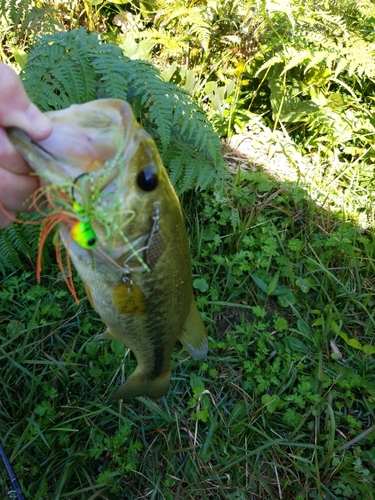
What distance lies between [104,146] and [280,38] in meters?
3.15

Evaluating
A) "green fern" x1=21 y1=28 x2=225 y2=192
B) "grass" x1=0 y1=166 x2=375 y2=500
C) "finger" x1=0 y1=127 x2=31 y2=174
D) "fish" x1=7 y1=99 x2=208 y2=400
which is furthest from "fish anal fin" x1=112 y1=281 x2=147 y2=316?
"green fern" x1=21 y1=28 x2=225 y2=192

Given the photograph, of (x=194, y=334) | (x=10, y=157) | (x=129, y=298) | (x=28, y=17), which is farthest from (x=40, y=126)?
(x=28, y=17)

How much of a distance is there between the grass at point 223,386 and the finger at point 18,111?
1.77 meters

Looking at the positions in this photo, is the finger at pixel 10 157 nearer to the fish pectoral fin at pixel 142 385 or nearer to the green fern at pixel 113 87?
the fish pectoral fin at pixel 142 385

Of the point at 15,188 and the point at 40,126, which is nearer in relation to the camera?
the point at 40,126

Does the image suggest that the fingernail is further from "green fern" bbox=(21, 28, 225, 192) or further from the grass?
the grass

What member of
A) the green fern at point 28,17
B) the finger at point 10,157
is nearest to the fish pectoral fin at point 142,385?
the finger at point 10,157

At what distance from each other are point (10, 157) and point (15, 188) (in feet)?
0.44

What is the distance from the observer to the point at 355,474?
101 inches

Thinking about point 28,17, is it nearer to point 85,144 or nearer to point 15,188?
point 15,188

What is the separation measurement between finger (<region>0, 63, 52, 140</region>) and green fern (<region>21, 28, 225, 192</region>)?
4.23 ft

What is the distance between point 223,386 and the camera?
9.42 ft

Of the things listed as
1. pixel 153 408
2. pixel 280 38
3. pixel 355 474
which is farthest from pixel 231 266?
pixel 280 38

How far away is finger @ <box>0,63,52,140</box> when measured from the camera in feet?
4.03
